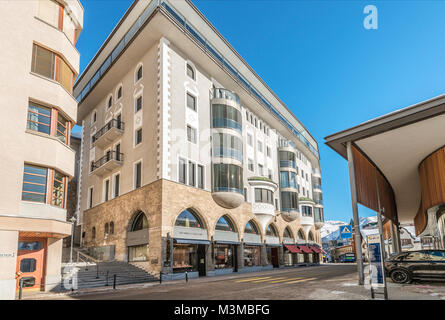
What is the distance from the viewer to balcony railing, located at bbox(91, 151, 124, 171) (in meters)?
31.1

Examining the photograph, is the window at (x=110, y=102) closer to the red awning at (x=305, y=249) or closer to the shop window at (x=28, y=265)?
the shop window at (x=28, y=265)

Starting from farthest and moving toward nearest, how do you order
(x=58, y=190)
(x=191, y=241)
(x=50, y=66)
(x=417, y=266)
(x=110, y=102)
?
(x=110, y=102)
(x=191, y=241)
(x=50, y=66)
(x=58, y=190)
(x=417, y=266)

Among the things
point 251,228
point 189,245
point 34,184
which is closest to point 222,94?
point 251,228

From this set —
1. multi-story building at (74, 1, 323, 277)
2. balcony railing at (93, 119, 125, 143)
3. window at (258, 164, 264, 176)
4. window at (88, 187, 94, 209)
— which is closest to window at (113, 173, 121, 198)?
multi-story building at (74, 1, 323, 277)

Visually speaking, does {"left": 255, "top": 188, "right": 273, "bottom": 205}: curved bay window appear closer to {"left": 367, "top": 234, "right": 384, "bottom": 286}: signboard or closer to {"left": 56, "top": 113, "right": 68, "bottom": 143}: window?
{"left": 56, "top": 113, "right": 68, "bottom": 143}: window

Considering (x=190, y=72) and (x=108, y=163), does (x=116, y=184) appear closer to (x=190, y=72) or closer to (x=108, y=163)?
(x=108, y=163)

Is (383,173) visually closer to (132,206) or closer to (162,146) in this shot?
(162,146)

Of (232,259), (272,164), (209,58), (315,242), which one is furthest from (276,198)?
(209,58)

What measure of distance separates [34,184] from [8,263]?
401 centimetres

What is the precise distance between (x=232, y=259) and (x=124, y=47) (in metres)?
22.7

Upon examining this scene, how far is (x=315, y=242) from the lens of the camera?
180ft

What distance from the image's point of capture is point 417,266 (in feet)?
46.8

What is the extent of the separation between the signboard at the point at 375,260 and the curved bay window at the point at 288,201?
33204 mm

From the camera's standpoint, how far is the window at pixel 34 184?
16.3m
